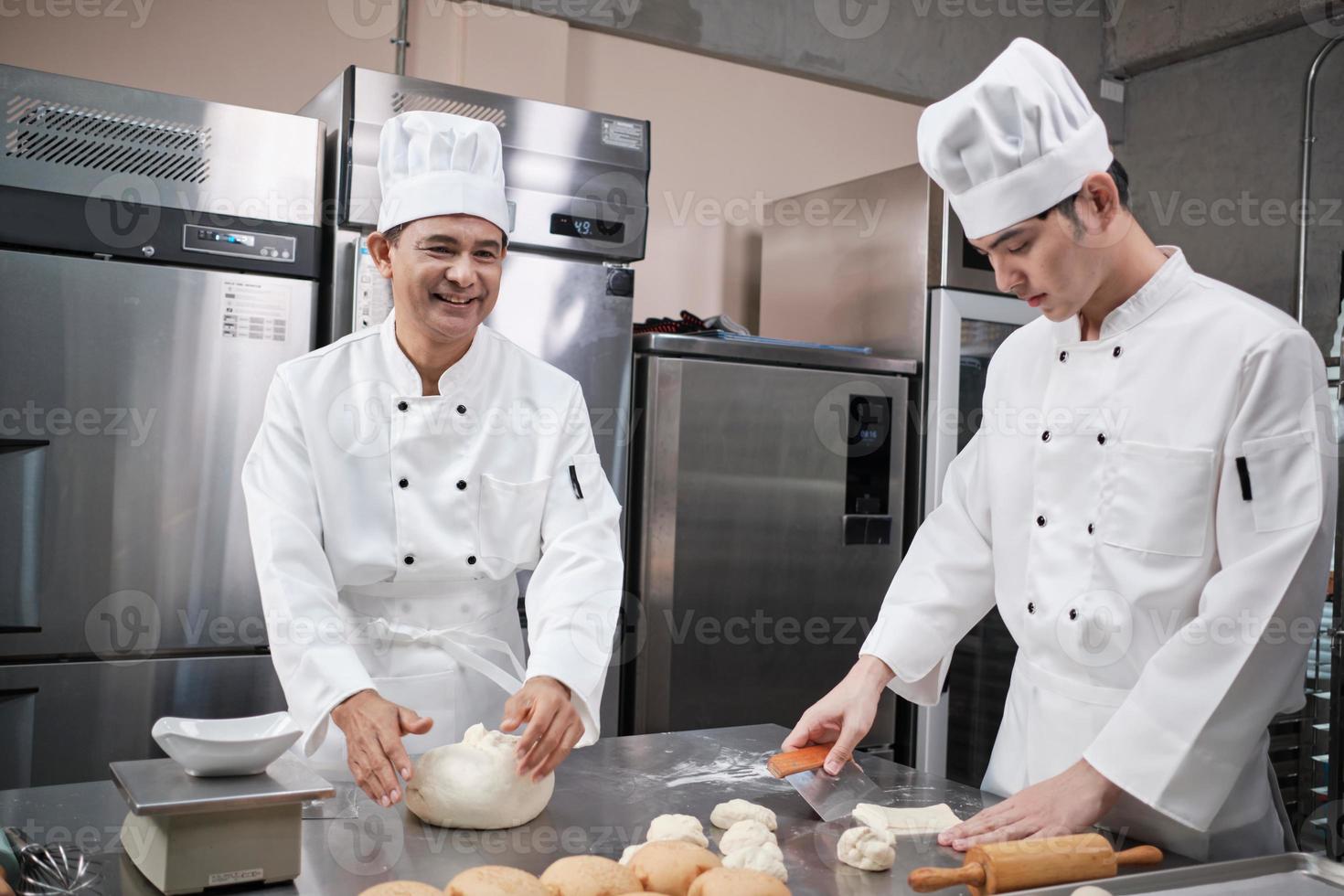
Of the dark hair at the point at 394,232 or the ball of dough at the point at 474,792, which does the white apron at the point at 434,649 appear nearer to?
the ball of dough at the point at 474,792

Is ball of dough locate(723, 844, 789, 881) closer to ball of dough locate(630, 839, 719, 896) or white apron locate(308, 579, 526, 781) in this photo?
ball of dough locate(630, 839, 719, 896)

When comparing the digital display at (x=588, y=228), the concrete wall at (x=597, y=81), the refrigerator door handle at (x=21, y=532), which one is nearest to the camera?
the refrigerator door handle at (x=21, y=532)

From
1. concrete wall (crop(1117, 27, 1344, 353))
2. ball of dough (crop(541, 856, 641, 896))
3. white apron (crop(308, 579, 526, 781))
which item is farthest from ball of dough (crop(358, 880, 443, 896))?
concrete wall (crop(1117, 27, 1344, 353))

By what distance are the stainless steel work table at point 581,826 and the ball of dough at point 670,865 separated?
0.11 meters

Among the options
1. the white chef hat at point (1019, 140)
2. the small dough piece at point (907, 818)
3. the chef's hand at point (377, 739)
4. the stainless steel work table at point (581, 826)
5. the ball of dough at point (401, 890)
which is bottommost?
the stainless steel work table at point (581, 826)

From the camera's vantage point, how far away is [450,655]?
6.33 feet

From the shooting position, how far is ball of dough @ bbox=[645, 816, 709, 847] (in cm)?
139

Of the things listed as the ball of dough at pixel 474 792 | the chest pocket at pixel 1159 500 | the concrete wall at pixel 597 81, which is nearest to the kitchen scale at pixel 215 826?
the ball of dough at pixel 474 792

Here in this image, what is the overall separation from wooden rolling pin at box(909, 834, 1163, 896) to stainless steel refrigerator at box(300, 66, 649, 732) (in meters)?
1.90

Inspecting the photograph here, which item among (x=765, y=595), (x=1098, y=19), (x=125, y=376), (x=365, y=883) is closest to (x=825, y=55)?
(x=1098, y=19)

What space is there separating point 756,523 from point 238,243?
1587 mm

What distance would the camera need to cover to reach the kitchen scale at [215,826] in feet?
3.88

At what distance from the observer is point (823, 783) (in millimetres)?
1617

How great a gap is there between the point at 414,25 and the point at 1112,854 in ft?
10.3
